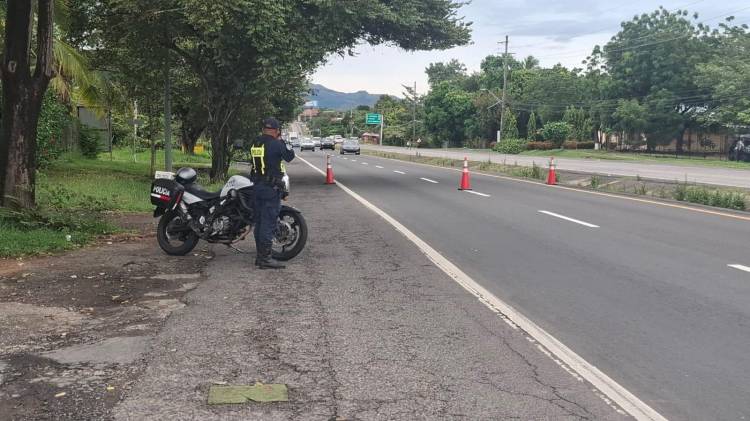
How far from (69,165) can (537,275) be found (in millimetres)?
21281

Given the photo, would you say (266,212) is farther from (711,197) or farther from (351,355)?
(711,197)

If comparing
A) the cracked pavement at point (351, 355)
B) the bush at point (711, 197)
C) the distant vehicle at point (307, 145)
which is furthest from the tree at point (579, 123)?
A: the cracked pavement at point (351, 355)

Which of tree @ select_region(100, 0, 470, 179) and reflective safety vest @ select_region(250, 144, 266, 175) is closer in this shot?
reflective safety vest @ select_region(250, 144, 266, 175)

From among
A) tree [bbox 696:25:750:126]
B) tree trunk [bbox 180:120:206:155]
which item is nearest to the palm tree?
tree trunk [bbox 180:120:206:155]

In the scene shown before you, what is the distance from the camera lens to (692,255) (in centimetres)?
921

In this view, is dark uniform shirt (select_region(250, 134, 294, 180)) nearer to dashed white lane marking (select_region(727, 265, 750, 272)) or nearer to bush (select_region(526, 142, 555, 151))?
dashed white lane marking (select_region(727, 265, 750, 272))

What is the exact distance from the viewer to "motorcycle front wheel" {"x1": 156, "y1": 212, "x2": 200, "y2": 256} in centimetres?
877

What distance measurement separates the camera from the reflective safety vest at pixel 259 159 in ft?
26.7

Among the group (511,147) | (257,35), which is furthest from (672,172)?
(511,147)

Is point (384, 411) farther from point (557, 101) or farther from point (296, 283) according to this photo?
point (557, 101)

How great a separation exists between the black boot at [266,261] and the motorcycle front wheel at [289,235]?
438 millimetres

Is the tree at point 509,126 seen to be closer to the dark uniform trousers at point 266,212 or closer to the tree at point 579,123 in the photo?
the tree at point 579,123

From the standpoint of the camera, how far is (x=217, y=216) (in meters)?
8.67

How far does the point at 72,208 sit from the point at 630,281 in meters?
10.2
